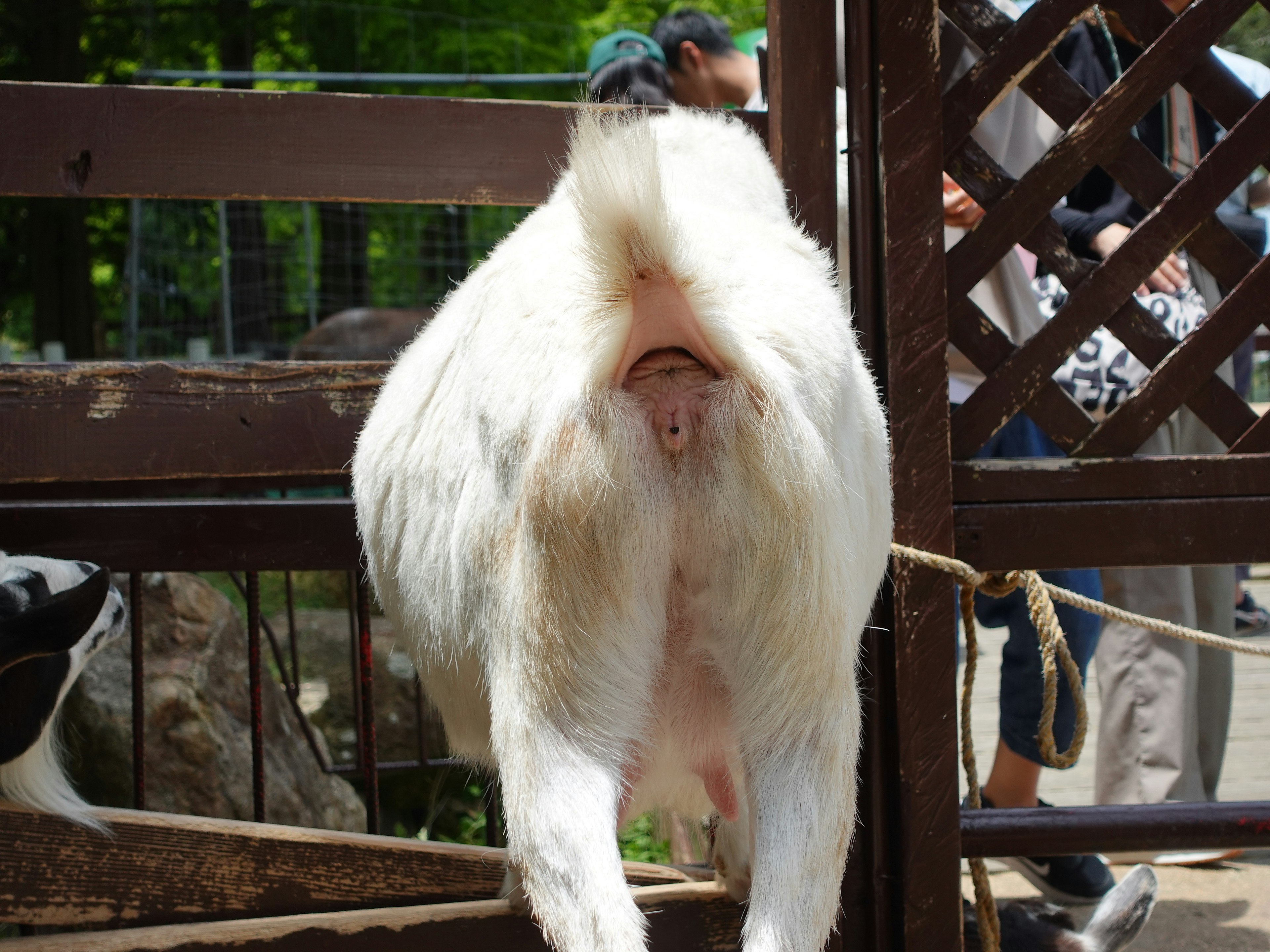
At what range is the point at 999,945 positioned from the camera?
228 cm

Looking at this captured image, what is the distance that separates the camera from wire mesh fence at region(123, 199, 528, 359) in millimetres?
9203

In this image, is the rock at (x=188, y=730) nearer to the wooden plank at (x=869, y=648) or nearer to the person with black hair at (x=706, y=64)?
the wooden plank at (x=869, y=648)

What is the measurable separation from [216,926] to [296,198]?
1538mm

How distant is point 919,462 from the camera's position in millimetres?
2084

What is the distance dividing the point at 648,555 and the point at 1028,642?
225cm

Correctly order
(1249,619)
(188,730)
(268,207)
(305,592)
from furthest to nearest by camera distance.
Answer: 1. (268,207)
2. (305,592)
3. (1249,619)
4. (188,730)

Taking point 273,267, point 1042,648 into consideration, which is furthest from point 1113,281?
point 273,267

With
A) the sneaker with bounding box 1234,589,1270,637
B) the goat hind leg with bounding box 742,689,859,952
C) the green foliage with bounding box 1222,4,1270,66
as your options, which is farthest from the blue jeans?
the green foliage with bounding box 1222,4,1270,66

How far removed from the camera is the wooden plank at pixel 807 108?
2.13 m

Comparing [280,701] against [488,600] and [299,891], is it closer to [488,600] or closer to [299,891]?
[299,891]

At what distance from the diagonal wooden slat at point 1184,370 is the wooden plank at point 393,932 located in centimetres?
136

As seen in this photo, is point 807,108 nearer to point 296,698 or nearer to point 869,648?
point 869,648

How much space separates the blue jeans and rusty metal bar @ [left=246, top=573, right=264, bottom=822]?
7.07 feet

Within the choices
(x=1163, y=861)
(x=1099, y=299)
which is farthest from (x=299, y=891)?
(x=1163, y=861)
